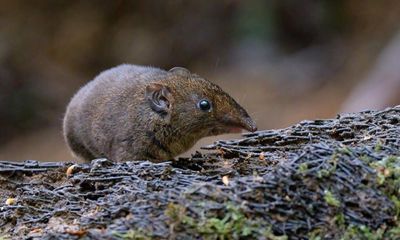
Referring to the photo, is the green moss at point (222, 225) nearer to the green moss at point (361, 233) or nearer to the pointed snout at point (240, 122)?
the green moss at point (361, 233)

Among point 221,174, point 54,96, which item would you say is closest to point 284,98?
point 54,96

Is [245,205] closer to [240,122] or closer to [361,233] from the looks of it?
[361,233]

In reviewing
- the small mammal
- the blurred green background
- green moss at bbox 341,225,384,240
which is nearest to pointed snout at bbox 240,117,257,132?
the small mammal

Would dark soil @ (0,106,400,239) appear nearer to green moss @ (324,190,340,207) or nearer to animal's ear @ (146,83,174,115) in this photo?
green moss @ (324,190,340,207)

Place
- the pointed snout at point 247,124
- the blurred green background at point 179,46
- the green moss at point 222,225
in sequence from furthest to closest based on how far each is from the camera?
the blurred green background at point 179,46 → the pointed snout at point 247,124 → the green moss at point 222,225

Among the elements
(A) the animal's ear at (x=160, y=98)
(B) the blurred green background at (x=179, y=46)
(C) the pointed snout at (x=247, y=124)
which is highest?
(B) the blurred green background at (x=179, y=46)

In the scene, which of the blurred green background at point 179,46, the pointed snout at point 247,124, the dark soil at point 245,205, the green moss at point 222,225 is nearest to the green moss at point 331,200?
the dark soil at point 245,205

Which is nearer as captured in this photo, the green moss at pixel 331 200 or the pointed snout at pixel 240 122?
the green moss at pixel 331 200

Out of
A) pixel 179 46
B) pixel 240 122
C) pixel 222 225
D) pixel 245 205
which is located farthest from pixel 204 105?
pixel 179 46
